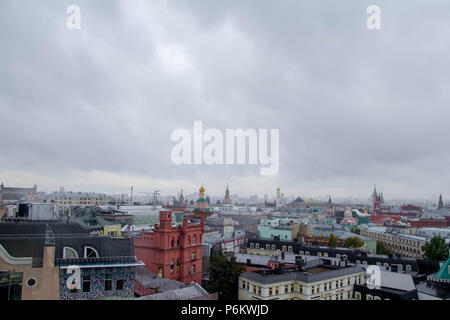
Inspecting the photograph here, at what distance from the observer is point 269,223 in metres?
76.3

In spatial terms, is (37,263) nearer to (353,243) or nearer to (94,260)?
(94,260)

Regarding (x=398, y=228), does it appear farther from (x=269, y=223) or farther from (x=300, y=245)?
(x=300, y=245)

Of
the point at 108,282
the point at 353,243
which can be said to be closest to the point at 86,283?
the point at 108,282

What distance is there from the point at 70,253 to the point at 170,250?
13.0 metres

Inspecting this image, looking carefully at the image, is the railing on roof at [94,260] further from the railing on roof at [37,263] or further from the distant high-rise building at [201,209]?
the distant high-rise building at [201,209]

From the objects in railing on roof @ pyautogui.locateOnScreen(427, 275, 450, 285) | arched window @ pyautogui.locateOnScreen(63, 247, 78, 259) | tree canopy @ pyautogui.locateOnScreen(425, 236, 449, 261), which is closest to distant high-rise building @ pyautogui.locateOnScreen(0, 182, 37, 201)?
arched window @ pyautogui.locateOnScreen(63, 247, 78, 259)

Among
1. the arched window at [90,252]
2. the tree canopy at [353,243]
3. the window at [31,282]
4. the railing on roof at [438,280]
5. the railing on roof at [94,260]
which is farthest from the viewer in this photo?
the tree canopy at [353,243]

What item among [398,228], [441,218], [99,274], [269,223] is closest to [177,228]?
[99,274]

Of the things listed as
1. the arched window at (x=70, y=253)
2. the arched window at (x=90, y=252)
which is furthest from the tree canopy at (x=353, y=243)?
the arched window at (x=70, y=253)

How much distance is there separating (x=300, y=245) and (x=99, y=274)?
34.2m

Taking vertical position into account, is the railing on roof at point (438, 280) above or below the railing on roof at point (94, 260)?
below

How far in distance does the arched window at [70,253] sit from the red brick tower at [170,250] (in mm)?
11632

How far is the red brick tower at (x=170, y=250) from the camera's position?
32.8 m

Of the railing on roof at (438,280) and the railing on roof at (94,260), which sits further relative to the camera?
the railing on roof at (438,280)
